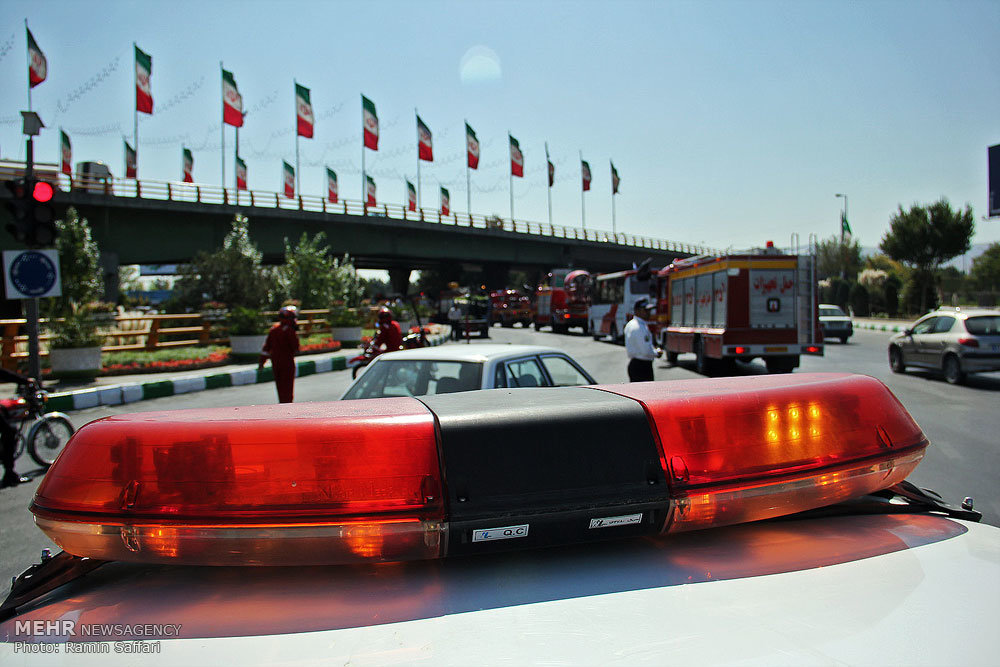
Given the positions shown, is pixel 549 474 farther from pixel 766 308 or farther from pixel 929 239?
pixel 929 239

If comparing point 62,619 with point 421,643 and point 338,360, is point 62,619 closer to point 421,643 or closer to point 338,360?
point 421,643

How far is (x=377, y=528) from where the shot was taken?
161 cm

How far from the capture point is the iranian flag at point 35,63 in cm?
2367

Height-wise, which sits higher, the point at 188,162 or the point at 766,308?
the point at 188,162

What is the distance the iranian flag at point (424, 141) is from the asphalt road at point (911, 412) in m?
38.0

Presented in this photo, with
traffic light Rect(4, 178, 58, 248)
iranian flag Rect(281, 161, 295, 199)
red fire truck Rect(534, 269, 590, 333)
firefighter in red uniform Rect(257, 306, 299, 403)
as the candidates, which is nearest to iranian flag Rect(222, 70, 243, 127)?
iranian flag Rect(281, 161, 295, 199)

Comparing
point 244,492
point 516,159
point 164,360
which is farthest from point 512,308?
point 244,492

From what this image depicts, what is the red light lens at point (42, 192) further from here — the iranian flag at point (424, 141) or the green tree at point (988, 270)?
the green tree at point (988, 270)

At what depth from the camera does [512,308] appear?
53.4m

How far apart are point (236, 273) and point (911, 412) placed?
32.3 m

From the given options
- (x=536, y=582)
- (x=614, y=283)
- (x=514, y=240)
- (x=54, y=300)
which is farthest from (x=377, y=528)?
(x=514, y=240)

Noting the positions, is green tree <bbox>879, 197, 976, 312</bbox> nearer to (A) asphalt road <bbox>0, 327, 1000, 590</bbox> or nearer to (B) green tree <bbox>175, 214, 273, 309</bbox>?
(A) asphalt road <bbox>0, 327, 1000, 590</bbox>

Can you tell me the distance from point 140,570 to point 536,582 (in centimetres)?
100

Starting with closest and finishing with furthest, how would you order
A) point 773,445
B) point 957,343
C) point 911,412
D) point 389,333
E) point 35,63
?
point 773,445, point 911,412, point 389,333, point 957,343, point 35,63
